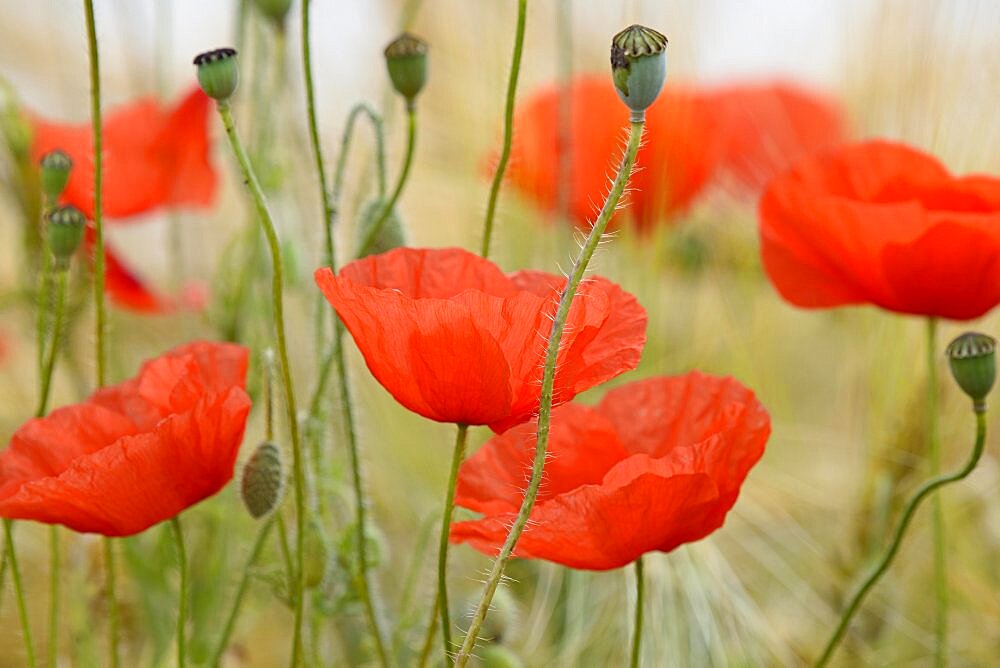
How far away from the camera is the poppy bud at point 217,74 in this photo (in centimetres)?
36

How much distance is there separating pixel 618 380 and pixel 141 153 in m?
0.34

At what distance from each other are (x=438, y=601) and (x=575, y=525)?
55 mm

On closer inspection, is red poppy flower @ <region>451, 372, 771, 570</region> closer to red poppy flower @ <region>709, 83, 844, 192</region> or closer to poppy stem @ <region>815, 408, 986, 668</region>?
poppy stem @ <region>815, 408, 986, 668</region>

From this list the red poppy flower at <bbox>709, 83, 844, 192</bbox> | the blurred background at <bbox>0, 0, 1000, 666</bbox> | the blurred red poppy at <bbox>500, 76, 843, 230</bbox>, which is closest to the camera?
the blurred background at <bbox>0, 0, 1000, 666</bbox>

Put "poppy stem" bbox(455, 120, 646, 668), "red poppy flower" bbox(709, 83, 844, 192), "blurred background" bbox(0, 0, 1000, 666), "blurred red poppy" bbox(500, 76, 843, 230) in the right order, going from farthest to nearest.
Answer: "red poppy flower" bbox(709, 83, 844, 192) → "blurred red poppy" bbox(500, 76, 843, 230) → "blurred background" bbox(0, 0, 1000, 666) → "poppy stem" bbox(455, 120, 646, 668)

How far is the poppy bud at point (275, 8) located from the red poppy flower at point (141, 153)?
0.17 metres

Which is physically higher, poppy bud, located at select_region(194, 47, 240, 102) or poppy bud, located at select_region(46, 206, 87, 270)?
poppy bud, located at select_region(194, 47, 240, 102)

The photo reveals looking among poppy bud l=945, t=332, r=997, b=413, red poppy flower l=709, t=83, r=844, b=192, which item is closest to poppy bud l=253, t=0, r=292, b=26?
poppy bud l=945, t=332, r=997, b=413

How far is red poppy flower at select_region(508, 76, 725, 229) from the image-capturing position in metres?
0.77

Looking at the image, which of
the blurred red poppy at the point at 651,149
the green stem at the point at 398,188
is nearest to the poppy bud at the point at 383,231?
the green stem at the point at 398,188

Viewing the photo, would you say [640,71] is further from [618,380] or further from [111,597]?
[618,380]

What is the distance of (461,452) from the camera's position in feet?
1.21

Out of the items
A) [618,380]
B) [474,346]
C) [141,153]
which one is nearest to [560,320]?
[474,346]

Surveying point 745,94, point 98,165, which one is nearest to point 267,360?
point 98,165
